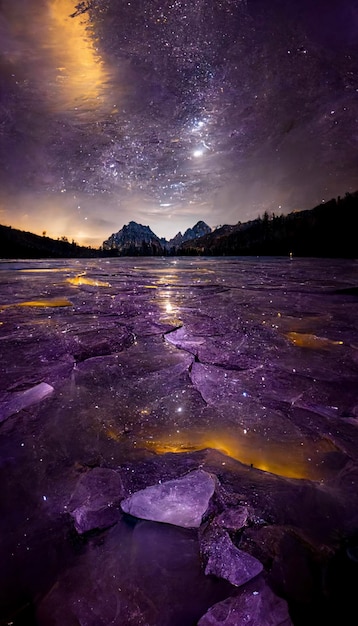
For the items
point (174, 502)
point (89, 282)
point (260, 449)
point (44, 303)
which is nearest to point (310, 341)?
point (260, 449)

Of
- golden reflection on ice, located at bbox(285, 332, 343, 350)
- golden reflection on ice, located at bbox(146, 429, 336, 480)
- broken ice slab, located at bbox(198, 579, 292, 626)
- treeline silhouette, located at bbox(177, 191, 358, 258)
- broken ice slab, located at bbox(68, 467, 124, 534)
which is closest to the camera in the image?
broken ice slab, located at bbox(198, 579, 292, 626)

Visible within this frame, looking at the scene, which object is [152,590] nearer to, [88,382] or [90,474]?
[90,474]

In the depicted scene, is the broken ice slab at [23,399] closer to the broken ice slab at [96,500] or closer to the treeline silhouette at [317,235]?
the broken ice slab at [96,500]

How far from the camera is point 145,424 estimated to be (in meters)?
1.80

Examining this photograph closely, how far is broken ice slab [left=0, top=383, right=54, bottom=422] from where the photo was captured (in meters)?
1.93

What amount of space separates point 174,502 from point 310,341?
278cm

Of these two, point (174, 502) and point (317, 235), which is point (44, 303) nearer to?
point (174, 502)

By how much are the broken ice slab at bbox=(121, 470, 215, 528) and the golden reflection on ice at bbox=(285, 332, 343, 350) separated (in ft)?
7.92

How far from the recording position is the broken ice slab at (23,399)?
193 centimetres

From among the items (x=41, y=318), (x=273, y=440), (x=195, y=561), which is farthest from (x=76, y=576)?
(x=41, y=318)

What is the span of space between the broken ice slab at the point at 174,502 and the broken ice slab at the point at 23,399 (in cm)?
117

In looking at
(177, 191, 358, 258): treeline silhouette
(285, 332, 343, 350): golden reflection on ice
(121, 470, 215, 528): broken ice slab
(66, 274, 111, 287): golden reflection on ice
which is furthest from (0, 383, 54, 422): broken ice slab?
(177, 191, 358, 258): treeline silhouette

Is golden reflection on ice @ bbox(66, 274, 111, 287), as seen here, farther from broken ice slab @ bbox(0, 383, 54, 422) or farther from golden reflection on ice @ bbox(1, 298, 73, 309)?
broken ice slab @ bbox(0, 383, 54, 422)

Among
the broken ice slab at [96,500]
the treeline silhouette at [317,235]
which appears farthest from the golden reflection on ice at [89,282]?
the treeline silhouette at [317,235]
